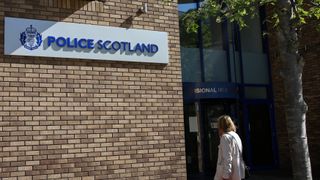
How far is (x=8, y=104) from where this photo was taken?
708 cm

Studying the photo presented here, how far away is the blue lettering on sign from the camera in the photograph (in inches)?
299

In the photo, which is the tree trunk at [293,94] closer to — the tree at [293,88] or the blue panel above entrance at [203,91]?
the tree at [293,88]

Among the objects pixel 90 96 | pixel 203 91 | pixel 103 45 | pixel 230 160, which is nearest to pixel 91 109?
pixel 90 96

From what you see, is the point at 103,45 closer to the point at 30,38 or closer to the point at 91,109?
the point at 91,109

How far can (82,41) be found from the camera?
25.6 ft

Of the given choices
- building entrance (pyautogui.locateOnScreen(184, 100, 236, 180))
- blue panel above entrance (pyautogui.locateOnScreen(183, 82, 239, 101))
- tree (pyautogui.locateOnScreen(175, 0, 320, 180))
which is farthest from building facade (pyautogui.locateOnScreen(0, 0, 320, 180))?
building entrance (pyautogui.locateOnScreen(184, 100, 236, 180))

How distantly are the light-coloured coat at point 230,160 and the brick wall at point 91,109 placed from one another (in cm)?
202

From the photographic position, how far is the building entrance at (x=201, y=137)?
1239 cm

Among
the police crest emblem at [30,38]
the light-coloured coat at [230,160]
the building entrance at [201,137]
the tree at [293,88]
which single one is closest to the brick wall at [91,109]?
the police crest emblem at [30,38]

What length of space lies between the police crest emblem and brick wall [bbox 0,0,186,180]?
20 centimetres

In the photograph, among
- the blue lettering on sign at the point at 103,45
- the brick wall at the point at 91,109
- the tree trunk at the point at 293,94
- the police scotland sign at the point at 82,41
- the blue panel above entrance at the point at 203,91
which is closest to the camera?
the tree trunk at the point at 293,94

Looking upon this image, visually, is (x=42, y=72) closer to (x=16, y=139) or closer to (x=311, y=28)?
(x=16, y=139)

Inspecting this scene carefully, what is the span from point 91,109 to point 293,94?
318 cm

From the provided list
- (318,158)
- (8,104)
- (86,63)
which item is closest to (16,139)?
(8,104)
